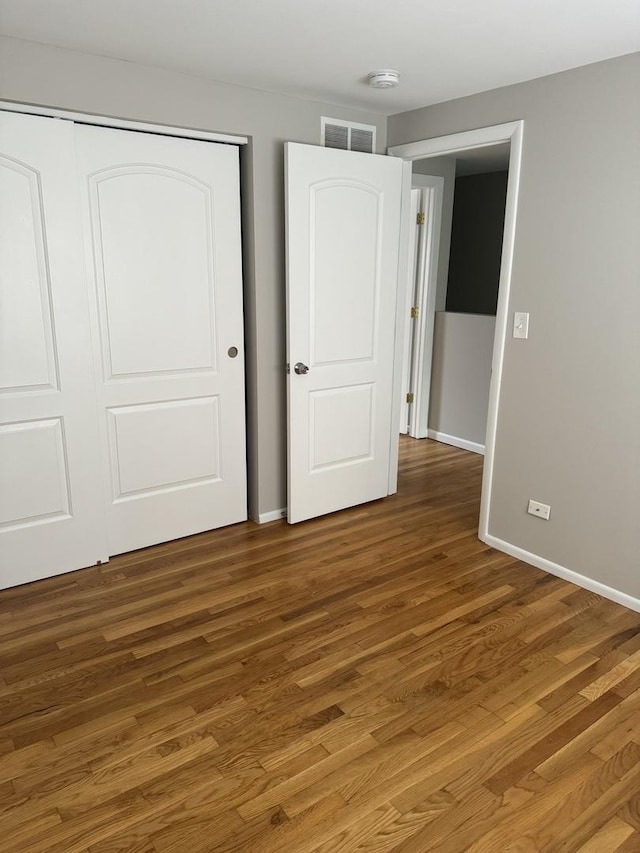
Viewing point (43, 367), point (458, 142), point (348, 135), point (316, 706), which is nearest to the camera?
point (316, 706)

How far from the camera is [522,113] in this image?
9.53 ft

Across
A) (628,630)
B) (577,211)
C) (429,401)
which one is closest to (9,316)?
(577,211)

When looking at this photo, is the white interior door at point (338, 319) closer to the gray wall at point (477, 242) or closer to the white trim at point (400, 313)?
the white trim at point (400, 313)

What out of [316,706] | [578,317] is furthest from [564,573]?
[316,706]

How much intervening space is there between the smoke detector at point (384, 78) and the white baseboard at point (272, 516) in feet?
7.65

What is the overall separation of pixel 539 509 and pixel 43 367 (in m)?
2.50

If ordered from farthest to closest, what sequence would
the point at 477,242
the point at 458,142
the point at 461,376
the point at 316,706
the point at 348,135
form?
the point at 477,242
the point at 461,376
the point at 348,135
the point at 458,142
the point at 316,706

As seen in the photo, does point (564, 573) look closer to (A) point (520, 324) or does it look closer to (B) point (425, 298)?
(A) point (520, 324)

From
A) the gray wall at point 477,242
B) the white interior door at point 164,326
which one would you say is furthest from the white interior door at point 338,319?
the gray wall at point 477,242

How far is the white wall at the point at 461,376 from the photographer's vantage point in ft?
16.2

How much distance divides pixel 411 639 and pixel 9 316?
2204mm

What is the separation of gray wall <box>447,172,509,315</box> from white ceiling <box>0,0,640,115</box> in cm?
340

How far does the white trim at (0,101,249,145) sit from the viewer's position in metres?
2.54

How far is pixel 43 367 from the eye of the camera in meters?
2.75
